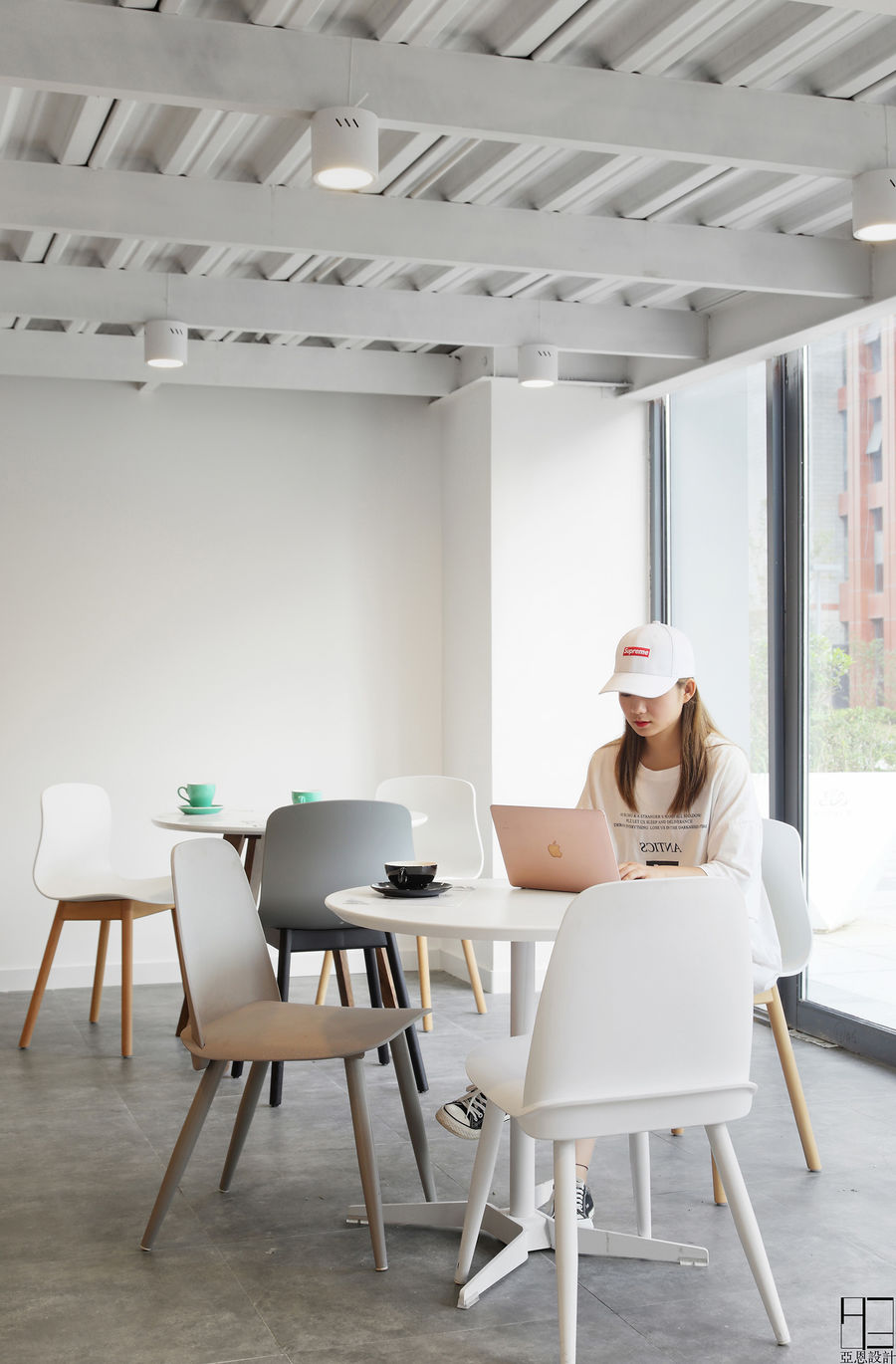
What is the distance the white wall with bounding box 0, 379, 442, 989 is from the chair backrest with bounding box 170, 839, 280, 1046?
9.95ft

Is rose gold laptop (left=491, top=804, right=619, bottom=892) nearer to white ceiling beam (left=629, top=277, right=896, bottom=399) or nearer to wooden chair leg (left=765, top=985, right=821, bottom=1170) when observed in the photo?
wooden chair leg (left=765, top=985, right=821, bottom=1170)

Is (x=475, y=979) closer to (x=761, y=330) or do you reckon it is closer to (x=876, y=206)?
(x=761, y=330)

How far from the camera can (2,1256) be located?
298 centimetres

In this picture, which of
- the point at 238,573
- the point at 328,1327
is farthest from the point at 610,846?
the point at 238,573

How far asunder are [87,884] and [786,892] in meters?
2.72

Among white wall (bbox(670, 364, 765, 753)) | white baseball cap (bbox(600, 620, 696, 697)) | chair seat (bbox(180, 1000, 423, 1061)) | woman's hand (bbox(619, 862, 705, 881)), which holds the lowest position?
chair seat (bbox(180, 1000, 423, 1061))

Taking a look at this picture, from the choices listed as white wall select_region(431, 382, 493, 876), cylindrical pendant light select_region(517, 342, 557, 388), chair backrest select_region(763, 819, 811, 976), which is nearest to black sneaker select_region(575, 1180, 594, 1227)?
chair backrest select_region(763, 819, 811, 976)

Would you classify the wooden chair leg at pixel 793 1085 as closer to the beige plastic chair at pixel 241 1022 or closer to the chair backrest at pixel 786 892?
the chair backrest at pixel 786 892

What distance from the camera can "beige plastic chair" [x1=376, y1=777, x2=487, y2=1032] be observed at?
549 cm

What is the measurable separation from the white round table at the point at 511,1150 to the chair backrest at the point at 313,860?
994 millimetres

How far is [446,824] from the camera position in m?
5.59

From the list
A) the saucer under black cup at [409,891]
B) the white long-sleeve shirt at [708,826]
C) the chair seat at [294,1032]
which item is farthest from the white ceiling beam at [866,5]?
the chair seat at [294,1032]

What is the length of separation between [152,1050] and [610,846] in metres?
2.74

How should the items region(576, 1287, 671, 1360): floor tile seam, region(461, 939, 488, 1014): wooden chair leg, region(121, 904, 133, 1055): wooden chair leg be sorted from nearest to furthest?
1. region(576, 1287, 671, 1360): floor tile seam
2. region(121, 904, 133, 1055): wooden chair leg
3. region(461, 939, 488, 1014): wooden chair leg
